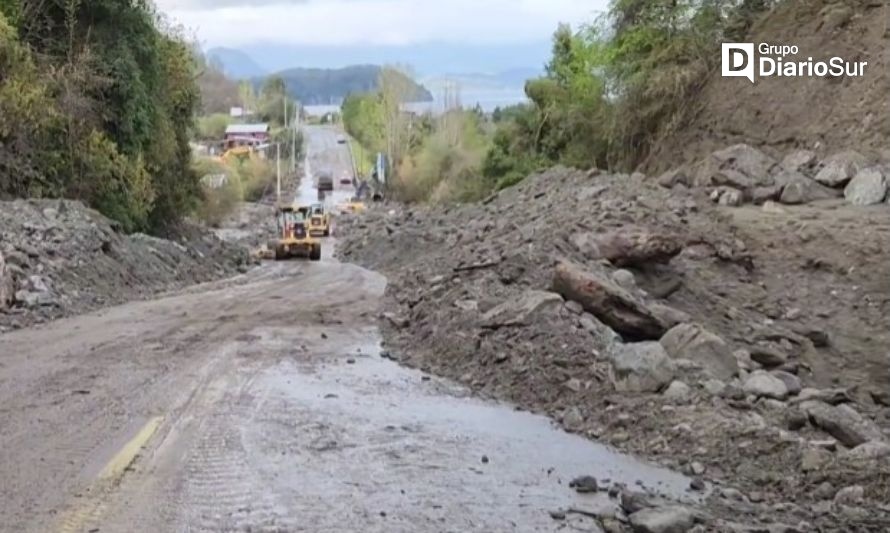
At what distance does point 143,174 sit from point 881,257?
848 inches

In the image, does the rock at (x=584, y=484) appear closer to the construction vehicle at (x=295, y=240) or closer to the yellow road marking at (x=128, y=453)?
the yellow road marking at (x=128, y=453)

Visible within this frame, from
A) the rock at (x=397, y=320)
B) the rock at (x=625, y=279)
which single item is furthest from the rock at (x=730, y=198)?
the rock at (x=397, y=320)

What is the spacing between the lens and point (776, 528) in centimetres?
704

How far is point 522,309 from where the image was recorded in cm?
1369

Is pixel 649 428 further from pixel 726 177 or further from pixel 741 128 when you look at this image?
pixel 741 128

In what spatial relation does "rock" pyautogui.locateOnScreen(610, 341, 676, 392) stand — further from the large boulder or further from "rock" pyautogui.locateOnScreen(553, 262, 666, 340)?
the large boulder

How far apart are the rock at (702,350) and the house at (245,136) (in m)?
131

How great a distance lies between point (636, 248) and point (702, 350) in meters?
5.62

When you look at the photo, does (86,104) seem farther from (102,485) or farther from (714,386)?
(102,485)

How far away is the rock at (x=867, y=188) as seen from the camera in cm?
2242

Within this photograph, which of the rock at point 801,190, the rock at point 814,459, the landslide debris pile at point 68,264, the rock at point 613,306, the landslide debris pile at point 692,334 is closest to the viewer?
the rock at point 814,459

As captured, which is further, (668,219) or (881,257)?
(668,219)

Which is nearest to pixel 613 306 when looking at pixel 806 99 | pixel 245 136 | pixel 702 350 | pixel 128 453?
pixel 702 350

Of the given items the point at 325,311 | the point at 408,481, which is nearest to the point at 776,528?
the point at 408,481
